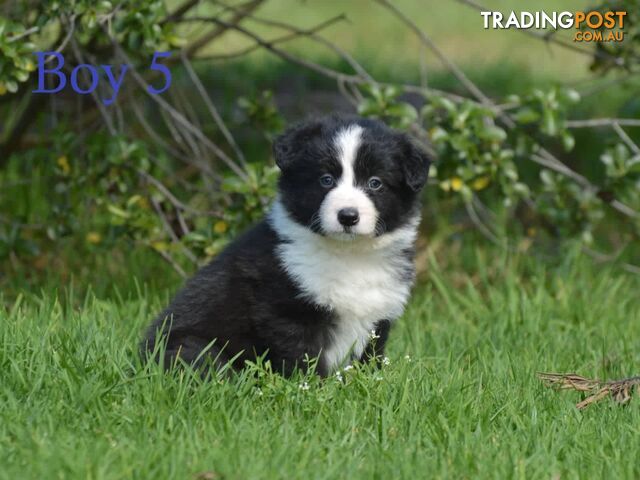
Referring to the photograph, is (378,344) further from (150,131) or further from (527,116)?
(150,131)

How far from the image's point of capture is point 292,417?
3832mm

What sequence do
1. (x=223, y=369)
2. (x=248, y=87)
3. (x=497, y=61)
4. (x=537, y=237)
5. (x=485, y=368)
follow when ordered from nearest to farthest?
1. (x=223, y=369)
2. (x=485, y=368)
3. (x=537, y=237)
4. (x=248, y=87)
5. (x=497, y=61)

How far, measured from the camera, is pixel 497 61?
10945mm

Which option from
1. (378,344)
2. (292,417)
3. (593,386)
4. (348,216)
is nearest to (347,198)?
(348,216)

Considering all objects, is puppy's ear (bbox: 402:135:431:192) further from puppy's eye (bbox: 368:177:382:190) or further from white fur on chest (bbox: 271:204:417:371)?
white fur on chest (bbox: 271:204:417:371)

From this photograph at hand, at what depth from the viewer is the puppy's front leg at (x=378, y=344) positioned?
14.8 feet

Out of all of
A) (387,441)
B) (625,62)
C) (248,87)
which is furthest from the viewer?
(248,87)

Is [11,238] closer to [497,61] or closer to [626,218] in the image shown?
[626,218]

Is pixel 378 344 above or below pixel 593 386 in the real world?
above

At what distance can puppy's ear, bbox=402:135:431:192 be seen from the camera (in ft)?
14.5

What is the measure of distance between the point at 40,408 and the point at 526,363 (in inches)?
84.7

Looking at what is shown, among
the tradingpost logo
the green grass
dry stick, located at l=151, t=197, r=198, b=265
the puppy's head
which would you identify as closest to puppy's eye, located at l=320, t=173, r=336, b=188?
the puppy's head

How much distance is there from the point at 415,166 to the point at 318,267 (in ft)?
1.84

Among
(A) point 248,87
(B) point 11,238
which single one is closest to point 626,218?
(A) point 248,87
